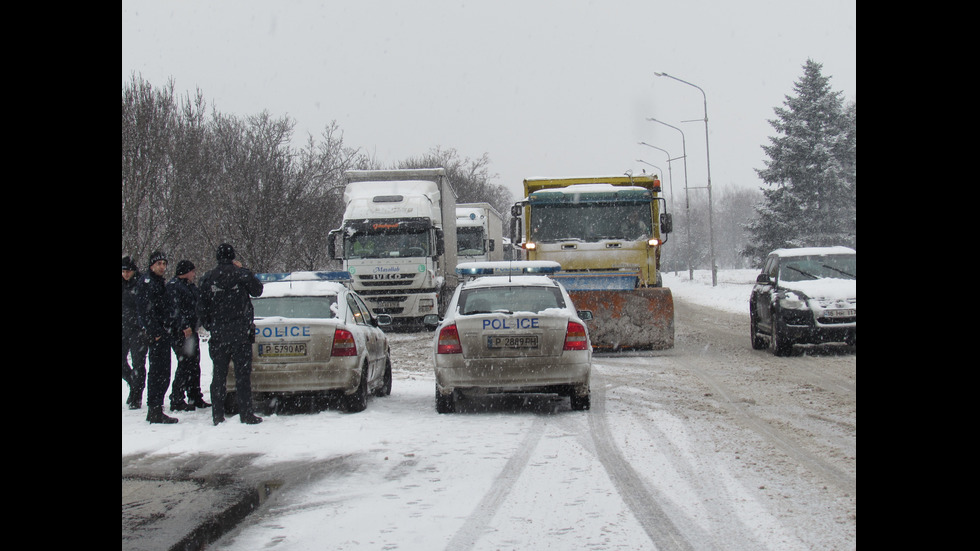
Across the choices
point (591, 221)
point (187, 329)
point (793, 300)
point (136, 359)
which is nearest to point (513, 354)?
point (187, 329)

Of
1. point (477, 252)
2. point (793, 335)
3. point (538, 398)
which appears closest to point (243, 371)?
point (538, 398)

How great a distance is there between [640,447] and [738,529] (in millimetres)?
2483

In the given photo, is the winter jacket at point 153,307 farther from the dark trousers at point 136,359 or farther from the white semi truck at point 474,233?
the white semi truck at point 474,233

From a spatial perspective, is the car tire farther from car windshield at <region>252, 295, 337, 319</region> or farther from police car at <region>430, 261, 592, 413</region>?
car windshield at <region>252, 295, 337, 319</region>

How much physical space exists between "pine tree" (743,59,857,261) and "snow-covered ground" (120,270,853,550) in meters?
40.4

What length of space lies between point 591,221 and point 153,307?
9.75m

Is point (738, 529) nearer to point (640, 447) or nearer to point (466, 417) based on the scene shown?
point (640, 447)

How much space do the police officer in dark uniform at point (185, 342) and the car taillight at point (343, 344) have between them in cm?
156

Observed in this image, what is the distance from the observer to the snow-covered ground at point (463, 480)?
476 centimetres

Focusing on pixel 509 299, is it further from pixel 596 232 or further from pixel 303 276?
pixel 596 232

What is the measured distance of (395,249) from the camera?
2264 cm

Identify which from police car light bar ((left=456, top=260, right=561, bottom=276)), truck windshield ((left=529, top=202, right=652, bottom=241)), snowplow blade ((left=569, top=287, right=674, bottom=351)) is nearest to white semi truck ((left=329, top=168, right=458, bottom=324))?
truck windshield ((left=529, top=202, right=652, bottom=241))

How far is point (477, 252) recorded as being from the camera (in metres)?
29.9

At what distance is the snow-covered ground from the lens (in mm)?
4758
